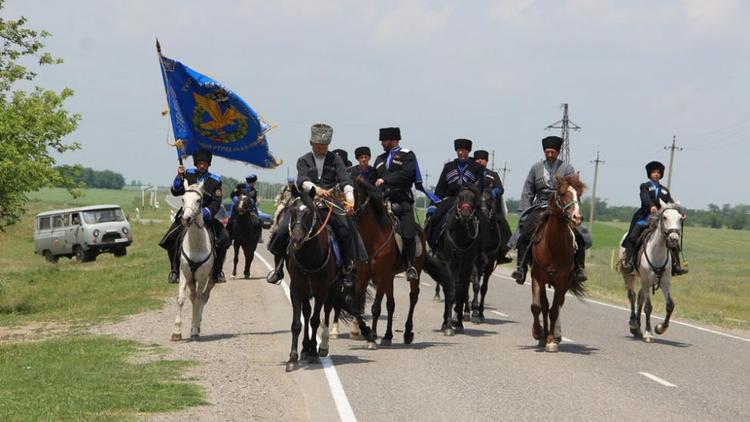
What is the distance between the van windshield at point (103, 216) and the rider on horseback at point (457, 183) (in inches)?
1335

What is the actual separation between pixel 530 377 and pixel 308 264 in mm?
3002

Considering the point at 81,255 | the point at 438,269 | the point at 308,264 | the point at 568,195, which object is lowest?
the point at 81,255

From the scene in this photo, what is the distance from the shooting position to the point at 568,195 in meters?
15.1

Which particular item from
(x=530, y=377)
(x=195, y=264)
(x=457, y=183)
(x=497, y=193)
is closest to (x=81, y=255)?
(x=497, y=193)

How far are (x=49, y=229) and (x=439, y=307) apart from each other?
3375 centimetres

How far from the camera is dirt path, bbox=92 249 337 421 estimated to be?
10.7 m

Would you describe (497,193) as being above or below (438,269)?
above

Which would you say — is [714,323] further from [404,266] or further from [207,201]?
[207,201]

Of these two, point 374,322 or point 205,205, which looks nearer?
point 374,322

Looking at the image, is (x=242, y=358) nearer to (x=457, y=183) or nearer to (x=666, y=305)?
(x=457, y=183)

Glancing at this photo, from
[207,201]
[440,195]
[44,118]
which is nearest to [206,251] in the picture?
[207,201]

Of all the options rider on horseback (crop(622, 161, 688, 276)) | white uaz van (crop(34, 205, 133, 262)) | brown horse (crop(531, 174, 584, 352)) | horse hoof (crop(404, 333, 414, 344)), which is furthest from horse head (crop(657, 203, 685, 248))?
white uaz van (crop(34, 205, 133, 262))

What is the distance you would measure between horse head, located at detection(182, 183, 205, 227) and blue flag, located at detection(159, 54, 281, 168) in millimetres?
2127

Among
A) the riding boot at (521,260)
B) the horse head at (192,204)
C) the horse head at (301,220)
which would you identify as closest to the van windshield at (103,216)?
the horse head at (192,204)
